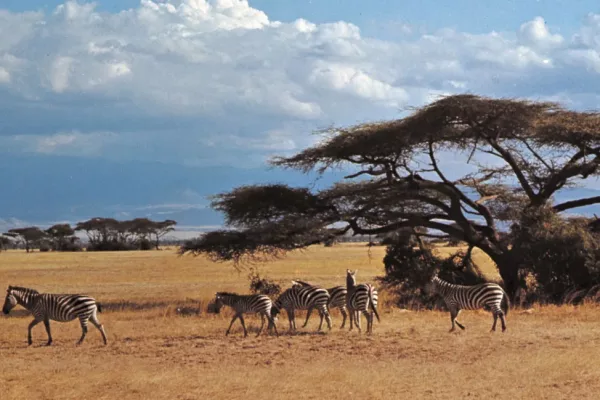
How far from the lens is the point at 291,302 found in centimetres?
2053

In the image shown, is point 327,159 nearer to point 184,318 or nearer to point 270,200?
point 270,200

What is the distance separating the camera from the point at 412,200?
32.6m

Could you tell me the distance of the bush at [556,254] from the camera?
27.8 meters

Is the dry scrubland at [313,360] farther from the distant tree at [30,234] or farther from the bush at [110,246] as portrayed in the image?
the distant tree at [30,234]

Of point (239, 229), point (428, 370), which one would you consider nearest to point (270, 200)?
point (239, 229)

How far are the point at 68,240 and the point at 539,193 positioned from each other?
344 feet

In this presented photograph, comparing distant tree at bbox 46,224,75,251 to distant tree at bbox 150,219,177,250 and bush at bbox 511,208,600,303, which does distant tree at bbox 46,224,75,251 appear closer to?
distant tree at bbox 150,219,177,250

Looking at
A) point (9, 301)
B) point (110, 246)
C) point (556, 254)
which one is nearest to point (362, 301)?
point (9, 301)

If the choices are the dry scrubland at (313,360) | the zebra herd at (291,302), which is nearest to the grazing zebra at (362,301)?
the zebra herd at (291,302)

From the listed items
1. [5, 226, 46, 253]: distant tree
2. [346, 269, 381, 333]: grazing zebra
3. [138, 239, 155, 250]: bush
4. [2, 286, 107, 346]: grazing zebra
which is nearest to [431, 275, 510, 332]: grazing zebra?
[346, 269, 381, 333]: grazing zebra

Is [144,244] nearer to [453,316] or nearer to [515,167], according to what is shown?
[515,167]

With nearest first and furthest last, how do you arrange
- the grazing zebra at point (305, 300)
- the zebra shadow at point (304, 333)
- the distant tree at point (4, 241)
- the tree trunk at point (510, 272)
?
the zebra shadow at point (304, 333) → the grazing zebra at point (305, 300) → the tree trunk at point (510, 272) → the distant tree at point (4, 241)

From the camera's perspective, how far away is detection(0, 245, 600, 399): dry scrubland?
12812 mm

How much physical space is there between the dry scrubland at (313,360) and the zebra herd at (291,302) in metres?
0.50
